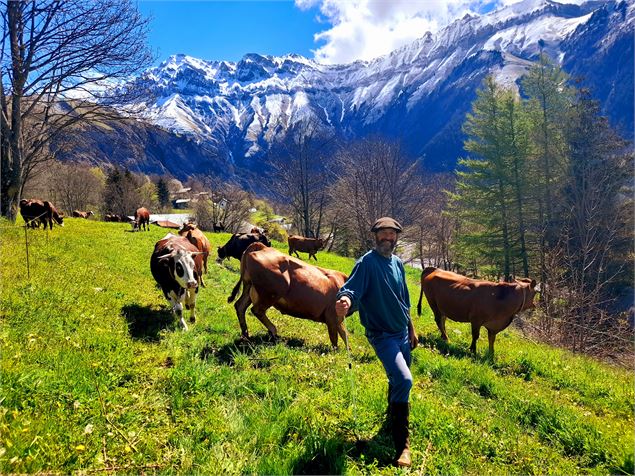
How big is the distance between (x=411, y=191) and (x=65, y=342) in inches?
1179

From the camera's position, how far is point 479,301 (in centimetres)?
906

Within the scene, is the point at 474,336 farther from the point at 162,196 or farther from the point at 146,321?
the point at 162,196

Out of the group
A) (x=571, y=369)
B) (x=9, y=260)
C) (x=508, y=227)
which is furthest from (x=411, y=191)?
(x=9, y=260)

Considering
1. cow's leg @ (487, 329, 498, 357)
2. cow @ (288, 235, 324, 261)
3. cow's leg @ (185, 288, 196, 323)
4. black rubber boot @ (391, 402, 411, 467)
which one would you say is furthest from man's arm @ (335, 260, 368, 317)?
cow @ (288, 235, 324, 261)

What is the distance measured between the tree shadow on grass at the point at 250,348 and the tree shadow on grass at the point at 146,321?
1.00 m

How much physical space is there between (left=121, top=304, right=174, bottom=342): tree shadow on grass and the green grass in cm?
4

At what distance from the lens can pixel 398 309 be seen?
405 cm

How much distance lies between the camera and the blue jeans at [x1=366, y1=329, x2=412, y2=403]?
371 cm

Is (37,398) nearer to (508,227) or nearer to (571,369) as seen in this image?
(571,369)

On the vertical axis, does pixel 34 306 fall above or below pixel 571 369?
above

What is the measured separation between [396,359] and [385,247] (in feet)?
4.18

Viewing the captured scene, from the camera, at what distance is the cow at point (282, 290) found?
699 cm

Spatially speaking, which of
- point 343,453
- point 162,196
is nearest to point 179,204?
point 162,196

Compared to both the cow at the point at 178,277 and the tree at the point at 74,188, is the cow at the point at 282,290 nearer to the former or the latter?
the cow at the point at 178,277
